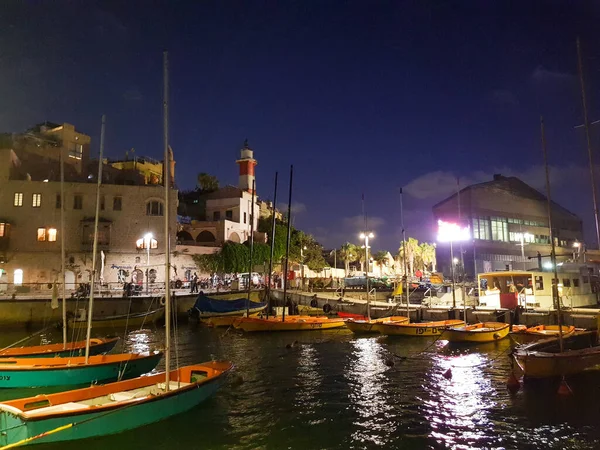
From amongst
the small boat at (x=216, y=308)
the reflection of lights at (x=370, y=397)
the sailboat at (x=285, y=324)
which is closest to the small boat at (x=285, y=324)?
the sailboat at (x=285, y=324)

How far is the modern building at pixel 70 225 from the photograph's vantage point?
44.4 meters

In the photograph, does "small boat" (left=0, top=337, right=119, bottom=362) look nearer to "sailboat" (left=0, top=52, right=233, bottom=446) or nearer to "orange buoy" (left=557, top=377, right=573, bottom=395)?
"sailboat" (left=0, top=52, right=233, bottom=446)

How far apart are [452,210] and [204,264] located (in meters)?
38.2

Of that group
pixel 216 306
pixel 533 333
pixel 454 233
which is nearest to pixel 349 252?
pixel 454 233

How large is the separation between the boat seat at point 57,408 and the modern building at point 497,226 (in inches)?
2113

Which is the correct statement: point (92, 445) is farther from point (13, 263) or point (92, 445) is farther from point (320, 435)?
point (13, 263)

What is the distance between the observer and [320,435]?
12562mm

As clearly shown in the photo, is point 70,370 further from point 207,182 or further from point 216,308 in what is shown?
point 207,182

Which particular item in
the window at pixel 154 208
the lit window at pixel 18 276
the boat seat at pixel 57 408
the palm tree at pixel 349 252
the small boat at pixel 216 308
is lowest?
the boat seat at pixel 57 408

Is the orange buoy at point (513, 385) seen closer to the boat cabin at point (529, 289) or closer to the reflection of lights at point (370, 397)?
the reflection of lights at point (370, 397)

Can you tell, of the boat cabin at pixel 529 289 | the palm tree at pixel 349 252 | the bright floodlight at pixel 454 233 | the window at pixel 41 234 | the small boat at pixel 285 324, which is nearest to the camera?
the small boat at pixel 285 324

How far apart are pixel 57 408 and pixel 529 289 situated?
34.2 m

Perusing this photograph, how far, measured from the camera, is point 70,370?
16250mm

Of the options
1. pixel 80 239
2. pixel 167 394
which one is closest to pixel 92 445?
pixel 167 394
